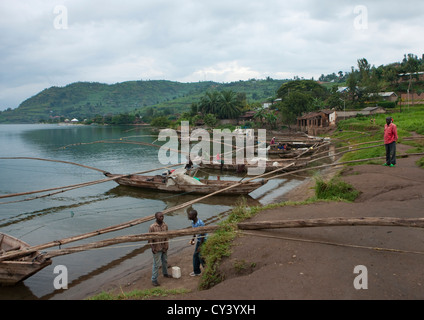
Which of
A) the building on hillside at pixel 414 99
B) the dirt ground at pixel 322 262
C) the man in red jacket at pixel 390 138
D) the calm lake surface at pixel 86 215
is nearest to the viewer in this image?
the dirt ground at pixel 322 262

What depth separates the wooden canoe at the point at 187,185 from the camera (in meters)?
15.7

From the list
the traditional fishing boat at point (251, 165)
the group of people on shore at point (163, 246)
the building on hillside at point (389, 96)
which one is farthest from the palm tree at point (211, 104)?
the group of people on shore at point (163, 246)

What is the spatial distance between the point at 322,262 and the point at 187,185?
11941 mm

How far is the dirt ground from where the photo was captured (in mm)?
4402

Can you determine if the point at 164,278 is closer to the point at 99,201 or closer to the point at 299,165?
the point at 99,201

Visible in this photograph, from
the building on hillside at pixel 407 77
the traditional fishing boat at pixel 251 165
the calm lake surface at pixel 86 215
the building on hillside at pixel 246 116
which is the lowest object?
the calm lake surface at pixel 86 215

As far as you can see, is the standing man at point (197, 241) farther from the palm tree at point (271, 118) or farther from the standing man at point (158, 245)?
the palm tree at point (271, 118)

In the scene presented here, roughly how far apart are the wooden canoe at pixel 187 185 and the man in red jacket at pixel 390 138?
602 cm

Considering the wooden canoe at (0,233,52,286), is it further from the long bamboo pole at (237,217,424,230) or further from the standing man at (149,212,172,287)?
the long bamboo pole at (237,217,424,230)

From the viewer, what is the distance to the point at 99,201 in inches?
682

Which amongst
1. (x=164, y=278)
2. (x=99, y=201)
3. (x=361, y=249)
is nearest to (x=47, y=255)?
(x=164, y=278)

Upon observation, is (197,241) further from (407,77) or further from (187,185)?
(407,77)

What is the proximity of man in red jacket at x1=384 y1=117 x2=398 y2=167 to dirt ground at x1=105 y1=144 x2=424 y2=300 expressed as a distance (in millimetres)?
2612
